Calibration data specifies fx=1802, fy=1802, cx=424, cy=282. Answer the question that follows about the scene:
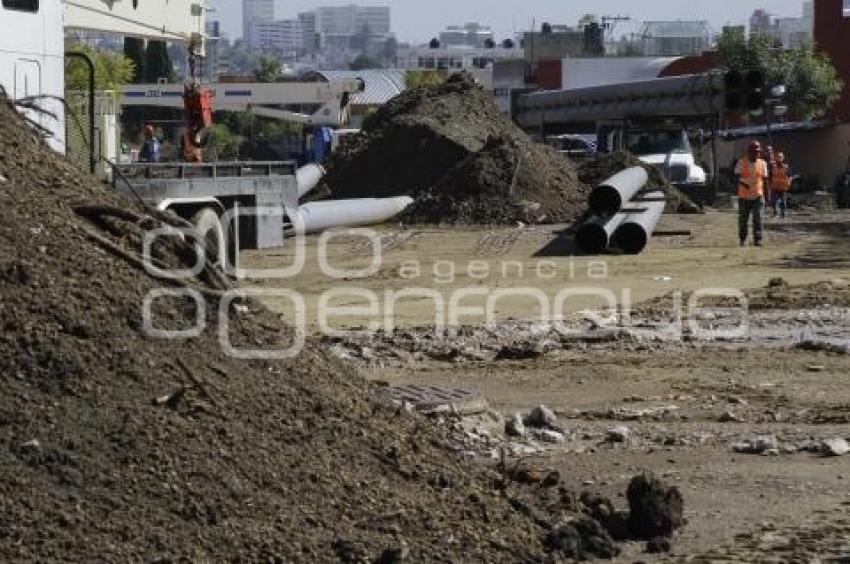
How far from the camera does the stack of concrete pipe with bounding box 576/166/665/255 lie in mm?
27266

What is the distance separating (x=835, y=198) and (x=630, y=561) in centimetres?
3618

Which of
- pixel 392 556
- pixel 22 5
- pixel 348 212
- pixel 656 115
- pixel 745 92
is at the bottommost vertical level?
pixel 392 556

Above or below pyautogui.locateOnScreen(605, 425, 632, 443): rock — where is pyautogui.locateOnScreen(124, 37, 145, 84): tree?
above

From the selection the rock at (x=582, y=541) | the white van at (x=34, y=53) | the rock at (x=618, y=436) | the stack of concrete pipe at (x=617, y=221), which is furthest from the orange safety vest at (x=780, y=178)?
the rock at (x=582, y=541)

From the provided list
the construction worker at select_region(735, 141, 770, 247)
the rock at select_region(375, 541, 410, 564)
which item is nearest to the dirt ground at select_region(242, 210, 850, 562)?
the construction worker at select_region(735, 141, 770, 247)

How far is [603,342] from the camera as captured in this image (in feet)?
55.0

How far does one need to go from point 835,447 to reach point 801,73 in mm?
53379

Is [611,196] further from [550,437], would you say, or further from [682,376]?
[550,437]

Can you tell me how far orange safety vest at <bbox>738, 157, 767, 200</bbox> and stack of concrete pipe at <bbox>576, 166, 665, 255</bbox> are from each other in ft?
5.11

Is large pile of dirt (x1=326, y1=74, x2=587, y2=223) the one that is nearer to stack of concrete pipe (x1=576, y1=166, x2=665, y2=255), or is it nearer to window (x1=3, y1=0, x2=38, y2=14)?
stack of concrete pipe (x1=576, y1=166, x2=665, y2=255)

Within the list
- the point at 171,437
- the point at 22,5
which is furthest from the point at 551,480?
the point at 22,5

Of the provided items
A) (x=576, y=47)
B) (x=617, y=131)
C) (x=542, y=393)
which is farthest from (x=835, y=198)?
(x=576, y=47)

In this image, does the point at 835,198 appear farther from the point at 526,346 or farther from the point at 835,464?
the point at 835,464

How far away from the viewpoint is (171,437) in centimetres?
799
